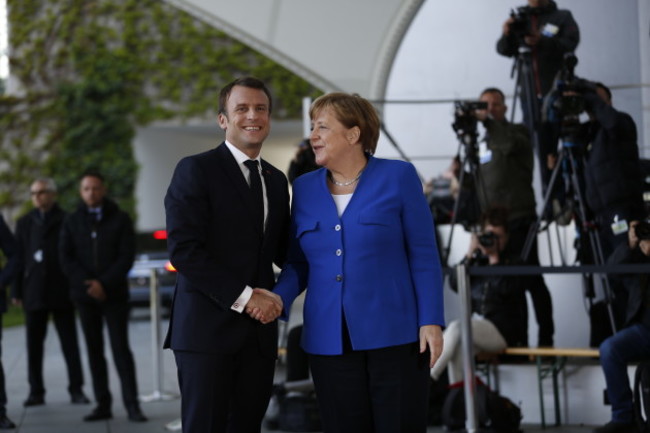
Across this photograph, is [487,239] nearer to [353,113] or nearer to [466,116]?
[466,116]

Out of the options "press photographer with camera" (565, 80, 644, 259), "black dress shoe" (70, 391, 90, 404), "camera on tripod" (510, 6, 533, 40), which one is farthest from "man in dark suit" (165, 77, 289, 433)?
"black dress shoe" (70, 391, 90, 404)

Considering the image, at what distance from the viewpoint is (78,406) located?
8.12 meters

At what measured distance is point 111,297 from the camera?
7367mm

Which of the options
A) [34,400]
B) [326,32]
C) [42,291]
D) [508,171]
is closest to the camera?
[508,171]

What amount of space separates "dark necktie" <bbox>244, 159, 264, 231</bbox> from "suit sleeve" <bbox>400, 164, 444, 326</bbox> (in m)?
0.47

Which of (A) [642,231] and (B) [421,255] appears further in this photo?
(A) [642,231]

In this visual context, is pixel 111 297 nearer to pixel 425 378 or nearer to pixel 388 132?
pixel 388 132

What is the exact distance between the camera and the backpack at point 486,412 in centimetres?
607

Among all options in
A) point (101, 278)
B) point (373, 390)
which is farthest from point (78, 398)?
point (373, 390)

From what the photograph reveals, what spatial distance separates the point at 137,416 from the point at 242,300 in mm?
4224

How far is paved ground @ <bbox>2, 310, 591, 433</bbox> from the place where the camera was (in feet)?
23.1

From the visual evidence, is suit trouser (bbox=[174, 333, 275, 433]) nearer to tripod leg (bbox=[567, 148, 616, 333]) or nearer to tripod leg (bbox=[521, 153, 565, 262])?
tripod leg (bbox=[567, 148, 616, 333])

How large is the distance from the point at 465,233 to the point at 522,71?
135 cm

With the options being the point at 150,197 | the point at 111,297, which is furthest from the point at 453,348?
the point at 150,197
